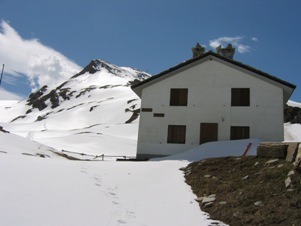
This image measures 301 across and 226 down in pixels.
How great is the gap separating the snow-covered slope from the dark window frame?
10960 millimetres

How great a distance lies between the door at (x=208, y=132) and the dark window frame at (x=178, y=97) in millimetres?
2172

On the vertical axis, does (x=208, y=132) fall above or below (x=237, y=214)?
above

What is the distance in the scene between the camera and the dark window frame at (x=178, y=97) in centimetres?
2283

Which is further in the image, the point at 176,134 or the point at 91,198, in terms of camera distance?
the point at 176,134

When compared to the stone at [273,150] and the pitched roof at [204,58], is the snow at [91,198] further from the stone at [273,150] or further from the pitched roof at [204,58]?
the pitched roof at [204,58]

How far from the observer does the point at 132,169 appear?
44.9ft

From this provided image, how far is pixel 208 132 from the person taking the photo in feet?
72.3

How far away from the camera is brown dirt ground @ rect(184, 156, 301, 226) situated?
23.0 feet

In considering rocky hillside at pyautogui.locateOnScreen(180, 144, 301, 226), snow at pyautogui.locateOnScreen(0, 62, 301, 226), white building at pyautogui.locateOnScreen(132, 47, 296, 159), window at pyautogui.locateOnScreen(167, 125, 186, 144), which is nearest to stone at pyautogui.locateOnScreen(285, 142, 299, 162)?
rocky hillside at pyautogui.locateOnScreen(180, 144, 301, 226)

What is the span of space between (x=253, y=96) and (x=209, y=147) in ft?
16.9

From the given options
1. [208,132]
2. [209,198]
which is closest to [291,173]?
[209,198]

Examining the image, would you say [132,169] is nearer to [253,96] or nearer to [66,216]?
[66,216]

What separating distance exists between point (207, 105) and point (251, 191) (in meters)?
14.0

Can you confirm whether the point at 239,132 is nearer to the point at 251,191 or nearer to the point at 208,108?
the point at 208,108
